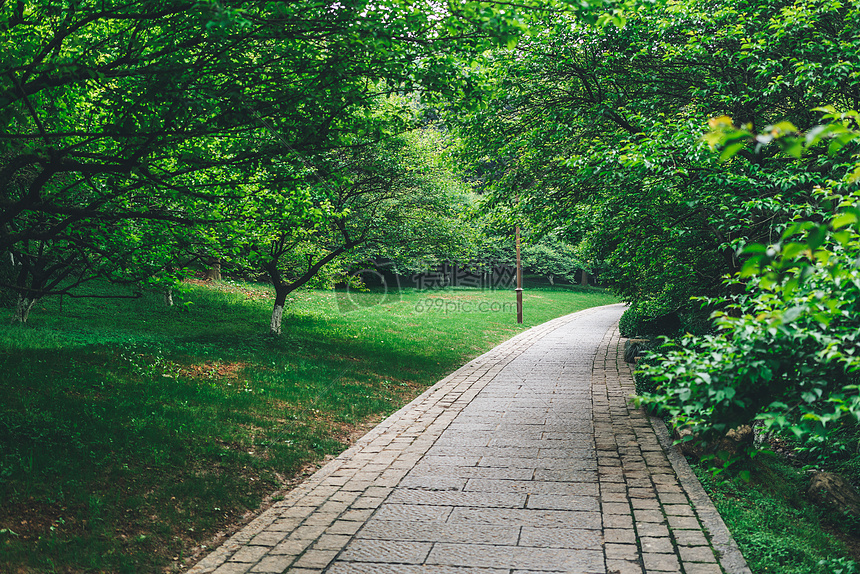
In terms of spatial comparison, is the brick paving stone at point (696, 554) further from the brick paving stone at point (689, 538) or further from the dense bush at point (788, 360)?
the dense bush at point (788, 360)

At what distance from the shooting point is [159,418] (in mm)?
6867

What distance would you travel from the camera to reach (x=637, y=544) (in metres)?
4.52

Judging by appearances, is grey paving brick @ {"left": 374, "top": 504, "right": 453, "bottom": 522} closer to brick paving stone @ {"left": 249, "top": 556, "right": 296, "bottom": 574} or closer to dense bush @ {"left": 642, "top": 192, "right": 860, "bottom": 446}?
brick paving stone @ {"left": 249, "top": 556, "right": 296, "bottom": 574}

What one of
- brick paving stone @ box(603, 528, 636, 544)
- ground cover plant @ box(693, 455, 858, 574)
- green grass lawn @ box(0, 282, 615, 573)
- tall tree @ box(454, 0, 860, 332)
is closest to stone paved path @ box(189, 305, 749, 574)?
brick paving stone @ box(603, 528, 636, 544)

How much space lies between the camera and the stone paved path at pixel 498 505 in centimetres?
430

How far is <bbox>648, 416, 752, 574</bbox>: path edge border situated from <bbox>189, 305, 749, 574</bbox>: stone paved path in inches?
0.6

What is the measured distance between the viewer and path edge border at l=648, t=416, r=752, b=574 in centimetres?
422

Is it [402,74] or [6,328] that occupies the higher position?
[402,74]

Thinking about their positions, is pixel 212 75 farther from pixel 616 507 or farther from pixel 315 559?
pixel 616 507

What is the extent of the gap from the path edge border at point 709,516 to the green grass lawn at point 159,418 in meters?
4.03

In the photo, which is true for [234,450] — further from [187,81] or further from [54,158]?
[187,81]

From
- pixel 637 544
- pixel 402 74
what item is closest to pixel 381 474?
pixel 637 544

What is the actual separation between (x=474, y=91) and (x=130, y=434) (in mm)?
5359

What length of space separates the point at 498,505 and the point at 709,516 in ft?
6.07
